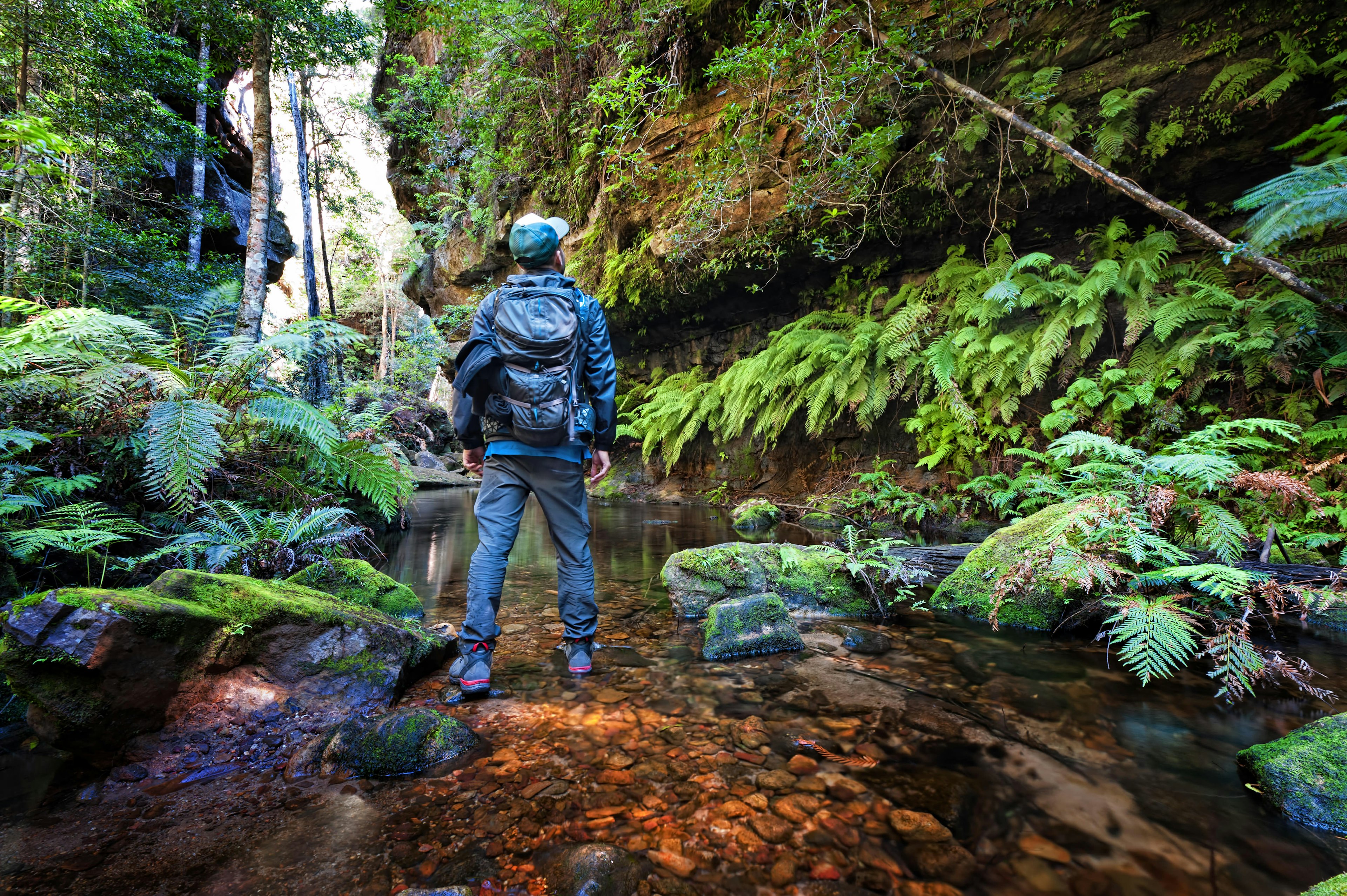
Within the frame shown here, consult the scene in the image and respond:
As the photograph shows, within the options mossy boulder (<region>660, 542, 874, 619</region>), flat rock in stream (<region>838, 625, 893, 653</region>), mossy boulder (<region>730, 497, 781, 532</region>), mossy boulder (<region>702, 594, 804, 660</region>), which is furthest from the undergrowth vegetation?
mossy boulder (<region>730, 497, 781, 532</region>)

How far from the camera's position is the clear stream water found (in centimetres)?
130

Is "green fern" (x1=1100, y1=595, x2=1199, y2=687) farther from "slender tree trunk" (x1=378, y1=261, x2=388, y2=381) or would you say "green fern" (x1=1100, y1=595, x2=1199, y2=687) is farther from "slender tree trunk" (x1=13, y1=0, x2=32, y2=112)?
"slender tree trunk" (x1=378, y1=261, x2=388, y2=381)

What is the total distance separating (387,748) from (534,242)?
2194 mm

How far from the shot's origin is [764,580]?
350 centimetres

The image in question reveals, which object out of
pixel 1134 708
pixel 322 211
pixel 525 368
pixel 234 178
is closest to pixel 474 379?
pixel 525 368

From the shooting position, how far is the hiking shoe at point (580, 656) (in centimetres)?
239

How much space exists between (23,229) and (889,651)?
10.2 metres

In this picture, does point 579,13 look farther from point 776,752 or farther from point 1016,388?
point 776,752

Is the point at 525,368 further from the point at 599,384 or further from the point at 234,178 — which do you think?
the point at 234,178

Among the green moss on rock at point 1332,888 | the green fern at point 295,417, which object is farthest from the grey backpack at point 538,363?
the green moss on rock at point 1332,888

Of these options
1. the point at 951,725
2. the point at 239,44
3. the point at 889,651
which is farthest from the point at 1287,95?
the point at 239,44

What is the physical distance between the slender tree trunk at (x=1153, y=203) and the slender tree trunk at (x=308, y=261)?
9245 mm

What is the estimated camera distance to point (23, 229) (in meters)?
6.01

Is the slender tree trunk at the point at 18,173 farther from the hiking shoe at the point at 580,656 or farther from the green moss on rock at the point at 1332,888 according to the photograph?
the green moss on rock at the point at 1332,888
